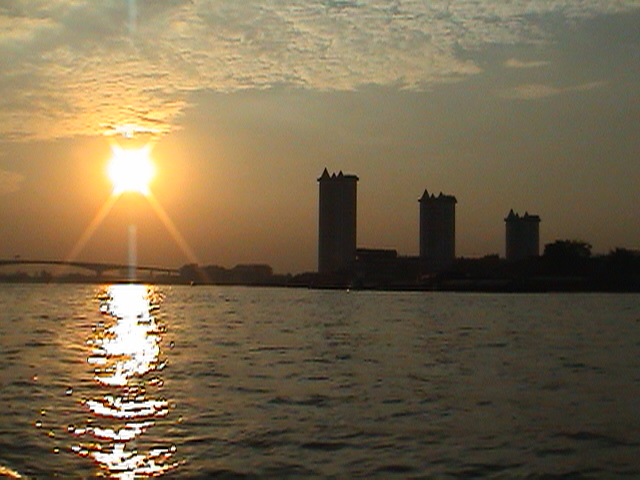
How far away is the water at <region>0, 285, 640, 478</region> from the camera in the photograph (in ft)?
42.5

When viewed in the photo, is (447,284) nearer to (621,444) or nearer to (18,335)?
(18,335)

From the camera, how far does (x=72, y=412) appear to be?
17016mm

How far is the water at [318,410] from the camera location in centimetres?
1296

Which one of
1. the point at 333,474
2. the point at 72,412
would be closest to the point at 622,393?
the point at 333,474

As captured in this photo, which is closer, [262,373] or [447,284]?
[262,373]

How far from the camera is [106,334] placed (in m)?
39.9

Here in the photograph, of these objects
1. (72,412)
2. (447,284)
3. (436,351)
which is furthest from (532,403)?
(447,284)

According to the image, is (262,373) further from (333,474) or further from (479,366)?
(333,474)

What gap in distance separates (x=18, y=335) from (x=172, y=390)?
2156 cm

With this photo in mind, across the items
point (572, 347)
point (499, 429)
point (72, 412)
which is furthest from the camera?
point (572, 347)

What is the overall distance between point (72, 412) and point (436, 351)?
16811 mm

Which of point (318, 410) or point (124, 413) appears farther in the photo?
point (318, 410)

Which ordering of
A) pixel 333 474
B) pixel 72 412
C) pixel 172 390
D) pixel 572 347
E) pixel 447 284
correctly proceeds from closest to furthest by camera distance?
pixel 333 474
pixel 72 412
pixel 172 390
pixel 572 347
pixel 447 284

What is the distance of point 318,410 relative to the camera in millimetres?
17422
